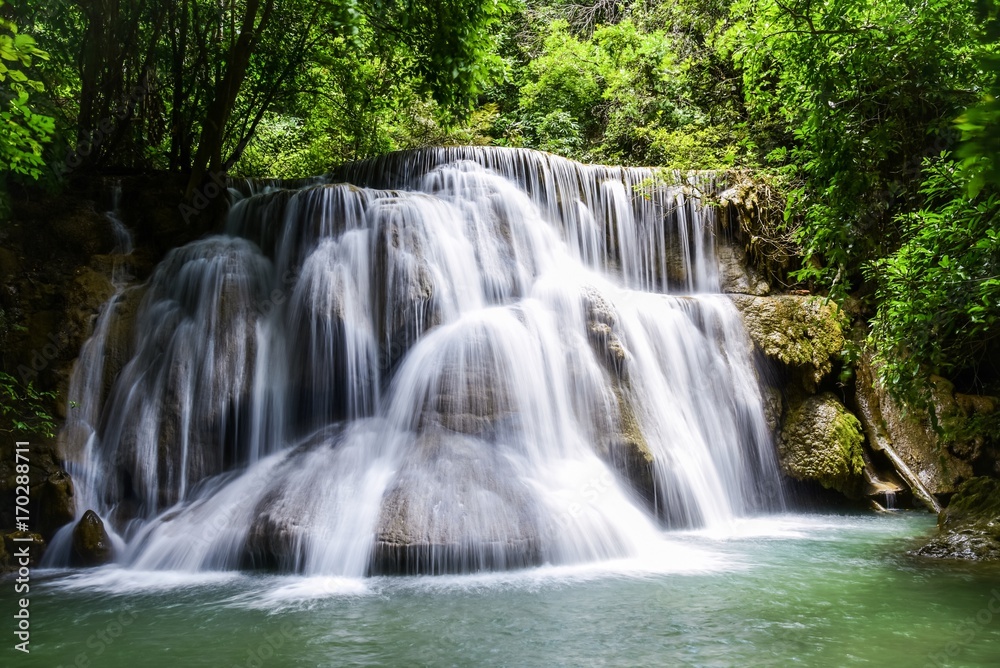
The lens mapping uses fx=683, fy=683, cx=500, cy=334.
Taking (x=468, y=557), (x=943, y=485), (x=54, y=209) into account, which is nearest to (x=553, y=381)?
(x=468, y=557)

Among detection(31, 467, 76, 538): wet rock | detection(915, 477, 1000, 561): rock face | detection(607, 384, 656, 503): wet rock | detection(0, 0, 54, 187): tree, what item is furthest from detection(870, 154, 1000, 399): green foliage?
detection(31, 467, 76, 538): wet rock

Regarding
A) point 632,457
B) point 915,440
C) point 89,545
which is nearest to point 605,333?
point 632,457

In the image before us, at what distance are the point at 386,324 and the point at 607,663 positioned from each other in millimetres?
5715

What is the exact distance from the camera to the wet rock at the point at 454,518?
20.9ft

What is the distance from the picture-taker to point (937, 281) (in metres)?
5.77

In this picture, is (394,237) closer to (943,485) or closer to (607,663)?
(607,663)

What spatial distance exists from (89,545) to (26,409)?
2.33 m

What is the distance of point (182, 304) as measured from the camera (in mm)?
9789

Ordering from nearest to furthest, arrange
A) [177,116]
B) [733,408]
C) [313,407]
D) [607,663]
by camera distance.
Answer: [607,663], [313,407], [733,408], [177,116]

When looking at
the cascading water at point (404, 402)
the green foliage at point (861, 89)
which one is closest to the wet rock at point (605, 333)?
the cascading water at point (404, 402)

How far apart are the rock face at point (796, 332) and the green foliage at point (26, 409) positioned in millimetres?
9983

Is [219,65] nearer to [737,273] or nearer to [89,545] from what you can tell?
[89,545]

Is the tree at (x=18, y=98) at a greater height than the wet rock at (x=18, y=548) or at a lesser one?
greater

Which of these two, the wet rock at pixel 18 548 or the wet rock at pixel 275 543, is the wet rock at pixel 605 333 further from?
the wet rock at pixel 18 548
